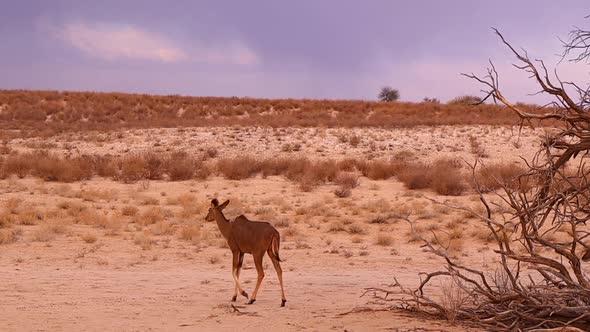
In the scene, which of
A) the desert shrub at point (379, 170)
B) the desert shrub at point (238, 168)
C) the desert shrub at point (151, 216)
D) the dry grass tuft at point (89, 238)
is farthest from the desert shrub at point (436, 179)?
the dry grass tuft at point (89, 238)

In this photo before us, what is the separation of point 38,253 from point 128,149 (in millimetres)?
17818

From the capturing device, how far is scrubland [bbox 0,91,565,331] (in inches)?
382

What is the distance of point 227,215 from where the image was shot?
18.8 m

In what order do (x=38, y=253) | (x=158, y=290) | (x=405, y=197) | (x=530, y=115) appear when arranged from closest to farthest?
(x=530, y=115) < (x=158, y=290) < (x=38, y=253) < (x=405, y=197)

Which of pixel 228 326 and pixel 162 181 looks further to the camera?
pixel 162 181

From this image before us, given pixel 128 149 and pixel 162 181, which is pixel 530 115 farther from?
pixel 128 149

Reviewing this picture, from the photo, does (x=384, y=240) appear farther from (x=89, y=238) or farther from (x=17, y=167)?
(x=17, y=167)

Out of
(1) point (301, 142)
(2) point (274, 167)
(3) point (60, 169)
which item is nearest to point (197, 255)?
(3) point (60, 169)

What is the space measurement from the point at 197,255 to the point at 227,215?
4215mm

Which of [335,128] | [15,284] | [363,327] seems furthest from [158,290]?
[335,128]

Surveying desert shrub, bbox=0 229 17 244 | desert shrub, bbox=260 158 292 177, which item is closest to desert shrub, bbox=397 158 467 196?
desert shrub, bbox=260 158 292 177

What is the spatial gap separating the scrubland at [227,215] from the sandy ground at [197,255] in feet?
0.14

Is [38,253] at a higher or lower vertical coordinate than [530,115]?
lower

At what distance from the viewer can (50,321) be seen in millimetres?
8883
